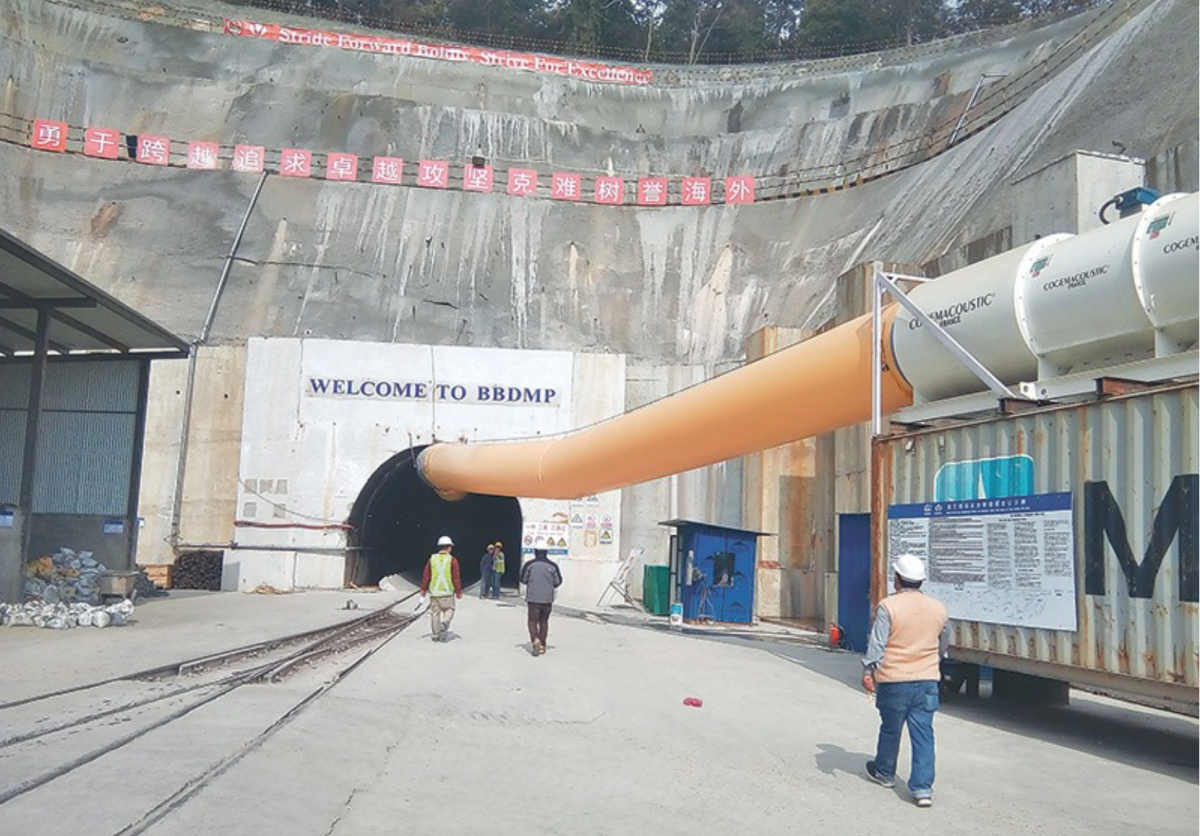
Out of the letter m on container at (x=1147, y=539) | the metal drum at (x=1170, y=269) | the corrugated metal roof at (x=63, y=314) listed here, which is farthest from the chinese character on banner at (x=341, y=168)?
the letter m on container at (x=1147, y=539)

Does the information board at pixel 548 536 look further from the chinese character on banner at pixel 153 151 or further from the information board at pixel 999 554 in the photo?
the chinese character on banner at pixel 153 151

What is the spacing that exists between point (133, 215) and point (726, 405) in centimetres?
2760

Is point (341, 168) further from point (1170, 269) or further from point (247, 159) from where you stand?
point (1170, 269)

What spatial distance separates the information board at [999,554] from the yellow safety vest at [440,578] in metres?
6.52

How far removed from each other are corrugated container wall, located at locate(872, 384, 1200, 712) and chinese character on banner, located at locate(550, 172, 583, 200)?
28293mm

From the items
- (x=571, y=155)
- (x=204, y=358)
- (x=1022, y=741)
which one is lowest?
(x=1022, y=741)

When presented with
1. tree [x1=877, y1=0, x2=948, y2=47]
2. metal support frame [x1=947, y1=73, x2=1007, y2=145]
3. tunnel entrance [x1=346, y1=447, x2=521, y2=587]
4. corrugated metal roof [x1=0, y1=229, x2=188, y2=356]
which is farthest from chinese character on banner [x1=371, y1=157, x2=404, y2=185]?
tree [x1=877, y1=0, x2=948, y2=47]

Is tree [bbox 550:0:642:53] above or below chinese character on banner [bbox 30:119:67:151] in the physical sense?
above

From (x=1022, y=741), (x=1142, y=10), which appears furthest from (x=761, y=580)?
Answer: (x=1142, y=10)

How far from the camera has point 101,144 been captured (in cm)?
3656

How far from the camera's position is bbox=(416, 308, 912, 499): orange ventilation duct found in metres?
12.3

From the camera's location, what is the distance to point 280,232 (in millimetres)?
34188

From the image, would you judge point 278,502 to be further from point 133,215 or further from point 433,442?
point 133,215

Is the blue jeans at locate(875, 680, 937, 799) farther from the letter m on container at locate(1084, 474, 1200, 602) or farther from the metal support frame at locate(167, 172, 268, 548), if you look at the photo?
the metal support frame at locate(167, 172, 268, 548)
